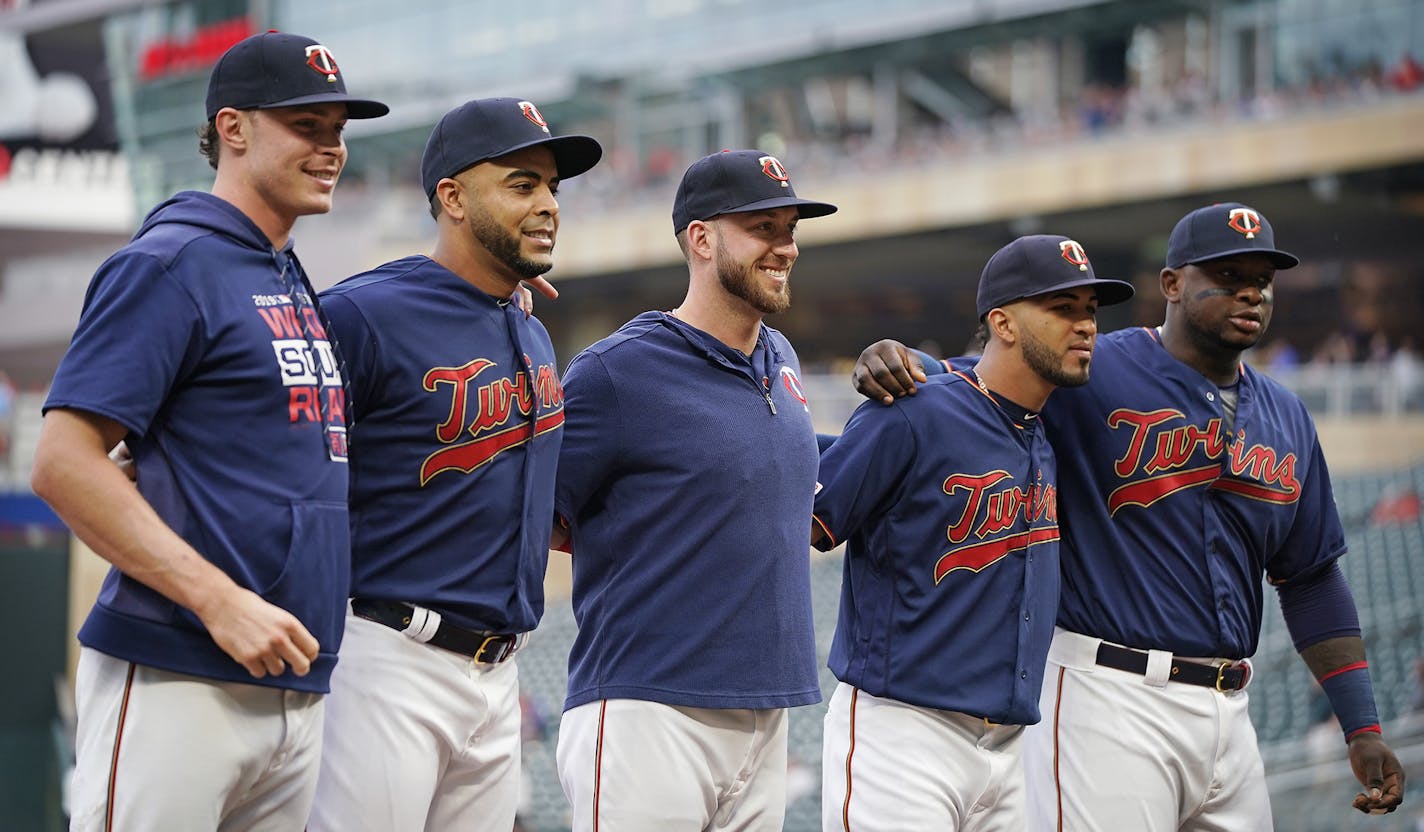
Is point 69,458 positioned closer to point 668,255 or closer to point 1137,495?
point 1137,495

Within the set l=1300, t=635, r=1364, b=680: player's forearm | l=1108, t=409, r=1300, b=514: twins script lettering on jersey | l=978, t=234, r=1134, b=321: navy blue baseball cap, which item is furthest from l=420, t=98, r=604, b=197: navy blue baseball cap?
l=1300, t=635, r=1364, b=680: player's forearm

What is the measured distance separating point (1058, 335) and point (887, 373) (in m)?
0.41

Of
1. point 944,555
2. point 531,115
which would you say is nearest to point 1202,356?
point 944,555

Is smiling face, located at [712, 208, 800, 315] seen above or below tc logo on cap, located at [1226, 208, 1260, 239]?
above

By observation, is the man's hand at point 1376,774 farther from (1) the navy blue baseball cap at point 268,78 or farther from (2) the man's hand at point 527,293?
(1) the navy blue baseball cap at point 268,78

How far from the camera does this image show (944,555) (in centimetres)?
351

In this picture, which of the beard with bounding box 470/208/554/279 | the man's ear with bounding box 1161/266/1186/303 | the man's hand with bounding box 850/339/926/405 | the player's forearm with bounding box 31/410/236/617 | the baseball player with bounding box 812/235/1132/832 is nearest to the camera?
the player's forearm with bounding box 31/410/236/617

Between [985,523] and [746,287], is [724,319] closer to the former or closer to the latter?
[746,287]

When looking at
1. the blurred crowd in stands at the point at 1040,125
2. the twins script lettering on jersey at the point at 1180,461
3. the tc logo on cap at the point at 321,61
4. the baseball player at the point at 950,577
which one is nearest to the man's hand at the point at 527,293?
the tc logo on cap at the point at 321,61

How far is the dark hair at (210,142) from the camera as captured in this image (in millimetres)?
2713

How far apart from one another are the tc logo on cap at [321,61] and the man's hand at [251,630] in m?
0.90

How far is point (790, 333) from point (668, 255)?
4.50 metres

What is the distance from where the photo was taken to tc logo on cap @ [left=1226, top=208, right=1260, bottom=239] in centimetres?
387

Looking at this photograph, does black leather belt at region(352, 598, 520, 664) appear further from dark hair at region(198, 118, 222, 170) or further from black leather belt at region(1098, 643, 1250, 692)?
black leather belt at region(1098, 643, 1250, 692)
